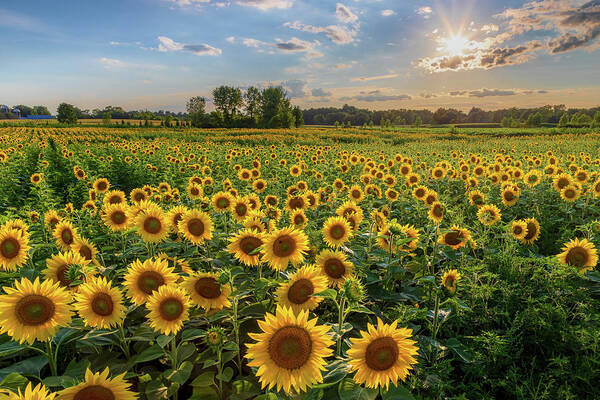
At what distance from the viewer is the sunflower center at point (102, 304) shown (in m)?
1.87

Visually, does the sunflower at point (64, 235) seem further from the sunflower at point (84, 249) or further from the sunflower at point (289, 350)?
the sunflower at point (289, 350)

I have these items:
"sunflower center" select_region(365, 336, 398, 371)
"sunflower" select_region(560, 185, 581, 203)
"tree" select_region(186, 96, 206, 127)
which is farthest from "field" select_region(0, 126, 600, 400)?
"tree" select_region(186, 96, 206, 127)

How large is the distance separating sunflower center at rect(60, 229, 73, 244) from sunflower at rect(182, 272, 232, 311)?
5.75ft

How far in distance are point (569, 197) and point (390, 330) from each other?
6.04 metres

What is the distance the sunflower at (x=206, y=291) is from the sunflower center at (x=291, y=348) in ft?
2.69

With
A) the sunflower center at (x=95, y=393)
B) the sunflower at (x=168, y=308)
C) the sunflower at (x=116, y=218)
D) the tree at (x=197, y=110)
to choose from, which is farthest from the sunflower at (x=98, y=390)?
the tree at (x=197, y=110)

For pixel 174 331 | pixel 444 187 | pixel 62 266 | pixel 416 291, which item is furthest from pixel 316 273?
pixel 444 187

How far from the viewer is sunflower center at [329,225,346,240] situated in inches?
117

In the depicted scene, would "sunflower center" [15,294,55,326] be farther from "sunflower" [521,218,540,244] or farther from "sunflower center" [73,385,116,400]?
"sunflower" [521,218,540,244]

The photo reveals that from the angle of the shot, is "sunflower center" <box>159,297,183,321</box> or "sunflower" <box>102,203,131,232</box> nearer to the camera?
"sunflower center" <box>159,297,183,321</box>

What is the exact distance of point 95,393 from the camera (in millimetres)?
1274

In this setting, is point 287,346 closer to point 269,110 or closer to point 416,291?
point 416,291

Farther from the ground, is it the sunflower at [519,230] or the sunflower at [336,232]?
the sunflower at [336,232]

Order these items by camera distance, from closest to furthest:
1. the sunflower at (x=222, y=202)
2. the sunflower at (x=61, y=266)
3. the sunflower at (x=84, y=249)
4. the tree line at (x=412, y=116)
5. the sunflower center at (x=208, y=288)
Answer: the sunflower center at (x=208, y=288) → the sunflower at (x=61, y=266) → the sunflower at (x=84, y=249) → the sunflower at (x=222, y=202) → the tree line at (x=412, y=116)
